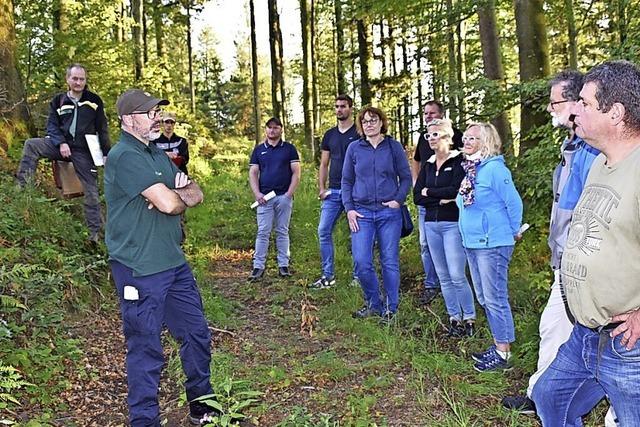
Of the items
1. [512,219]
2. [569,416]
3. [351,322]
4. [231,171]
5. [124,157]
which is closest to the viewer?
[569,416]

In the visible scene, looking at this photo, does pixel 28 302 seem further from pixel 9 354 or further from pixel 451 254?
pixel 451 254

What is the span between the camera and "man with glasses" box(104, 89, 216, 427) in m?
3.68

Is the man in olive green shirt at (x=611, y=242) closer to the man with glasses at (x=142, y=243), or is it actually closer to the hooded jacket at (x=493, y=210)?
the hooded jacket at (x=493, y=210)

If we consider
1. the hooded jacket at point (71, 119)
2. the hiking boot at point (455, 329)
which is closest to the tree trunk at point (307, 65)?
the hooded jacket at point (71, 119)

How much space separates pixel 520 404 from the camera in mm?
4047

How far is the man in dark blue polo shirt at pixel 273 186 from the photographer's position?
25.4 feet

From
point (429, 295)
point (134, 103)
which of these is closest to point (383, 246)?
point (429, 295)

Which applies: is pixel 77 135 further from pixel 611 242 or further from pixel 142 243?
pixel 611 242

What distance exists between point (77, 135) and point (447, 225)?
14.3ft

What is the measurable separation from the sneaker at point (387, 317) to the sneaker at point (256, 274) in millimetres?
2257

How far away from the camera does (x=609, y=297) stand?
2.43m

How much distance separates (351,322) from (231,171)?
1371 centimetres

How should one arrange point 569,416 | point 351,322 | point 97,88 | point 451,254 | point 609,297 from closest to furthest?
1. point 609,297
2. point 569,416
3. point 451,254
4. point 351,322
5. point 97,88

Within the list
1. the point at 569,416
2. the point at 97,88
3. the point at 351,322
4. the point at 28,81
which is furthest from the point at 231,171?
the point at 569,416
